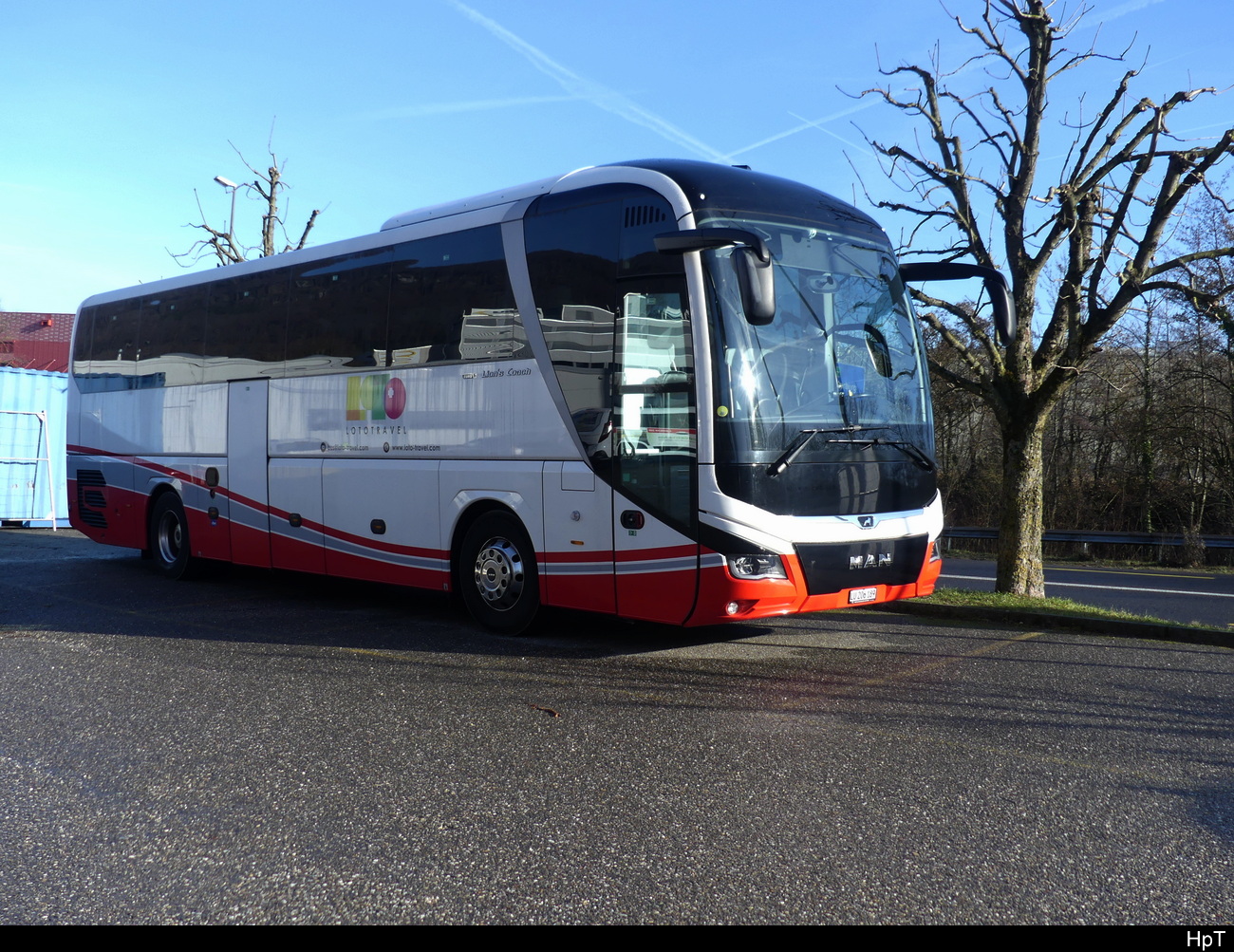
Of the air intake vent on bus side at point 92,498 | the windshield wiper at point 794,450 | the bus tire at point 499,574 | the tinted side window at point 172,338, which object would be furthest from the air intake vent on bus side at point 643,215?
the air intake vent on bus side at point 92,498

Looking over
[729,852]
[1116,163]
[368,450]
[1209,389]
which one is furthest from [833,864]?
[1209,389]

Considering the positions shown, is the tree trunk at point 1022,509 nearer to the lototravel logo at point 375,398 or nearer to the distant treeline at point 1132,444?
the lototravel logo at point 375,398

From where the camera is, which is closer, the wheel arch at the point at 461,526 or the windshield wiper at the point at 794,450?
the windshield wiper at the point at 794,450

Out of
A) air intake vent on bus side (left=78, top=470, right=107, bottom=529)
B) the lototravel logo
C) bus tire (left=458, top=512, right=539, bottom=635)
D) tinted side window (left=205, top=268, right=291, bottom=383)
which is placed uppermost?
tinted side window (left=205, top=268, right=291, bottom=383)

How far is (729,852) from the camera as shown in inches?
153

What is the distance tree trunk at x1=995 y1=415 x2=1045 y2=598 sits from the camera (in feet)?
37.2

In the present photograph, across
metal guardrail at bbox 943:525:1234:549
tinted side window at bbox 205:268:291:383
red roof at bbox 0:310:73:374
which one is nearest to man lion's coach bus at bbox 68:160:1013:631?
tinted side window at bbox 205:268:291:383

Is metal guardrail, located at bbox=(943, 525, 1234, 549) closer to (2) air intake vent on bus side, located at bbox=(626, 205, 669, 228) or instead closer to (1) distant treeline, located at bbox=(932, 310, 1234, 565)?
(1) distant treeline, located at bbox=(932, 310, 1234, 565)

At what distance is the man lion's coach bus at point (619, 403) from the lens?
7.11m

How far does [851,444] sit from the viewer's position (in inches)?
296

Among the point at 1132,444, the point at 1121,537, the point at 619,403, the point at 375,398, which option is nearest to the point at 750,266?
the point at 619,403

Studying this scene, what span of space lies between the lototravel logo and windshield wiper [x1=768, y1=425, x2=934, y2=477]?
385cm

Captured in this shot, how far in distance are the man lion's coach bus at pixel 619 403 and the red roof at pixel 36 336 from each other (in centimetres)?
5321

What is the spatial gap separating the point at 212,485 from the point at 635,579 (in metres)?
6.58
